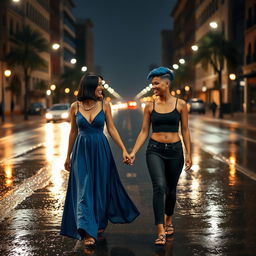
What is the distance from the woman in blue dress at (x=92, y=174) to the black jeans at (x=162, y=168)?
1.02 feet

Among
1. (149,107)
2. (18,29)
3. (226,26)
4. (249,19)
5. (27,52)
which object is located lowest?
(149,107)

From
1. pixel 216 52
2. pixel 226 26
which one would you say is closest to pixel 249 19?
pixel 216 52

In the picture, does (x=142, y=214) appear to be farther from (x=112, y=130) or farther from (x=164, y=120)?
(x=164, y=120)

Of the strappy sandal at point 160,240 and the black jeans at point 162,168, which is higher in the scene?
the black jeans at point 162,168

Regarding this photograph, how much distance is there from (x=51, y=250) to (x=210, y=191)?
5343 millimetres

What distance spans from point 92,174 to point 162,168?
0.77m

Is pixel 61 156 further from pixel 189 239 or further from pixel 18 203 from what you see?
pixel 189 239

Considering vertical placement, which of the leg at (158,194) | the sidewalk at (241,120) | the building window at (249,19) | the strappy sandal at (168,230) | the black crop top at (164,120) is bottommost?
the sidewalk at (241,120)

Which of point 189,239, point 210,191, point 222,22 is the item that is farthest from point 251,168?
point 222,22

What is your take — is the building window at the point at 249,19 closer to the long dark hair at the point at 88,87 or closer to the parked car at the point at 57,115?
the parked car at the point at 57,115

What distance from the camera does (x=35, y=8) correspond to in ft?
305

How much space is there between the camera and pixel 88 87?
7.33 metres

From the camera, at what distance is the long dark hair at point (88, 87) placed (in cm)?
730

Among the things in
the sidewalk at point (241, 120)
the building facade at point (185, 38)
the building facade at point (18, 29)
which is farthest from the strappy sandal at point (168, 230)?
the building facade at point (185, 38)
